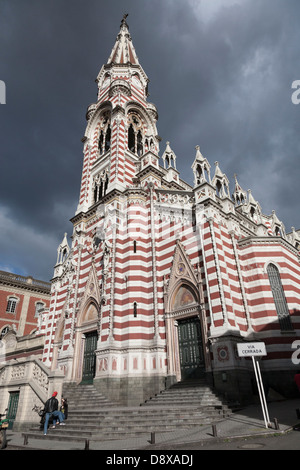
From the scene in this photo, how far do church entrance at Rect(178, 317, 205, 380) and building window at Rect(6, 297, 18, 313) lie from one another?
102 feet

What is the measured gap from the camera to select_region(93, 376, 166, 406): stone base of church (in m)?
17.7

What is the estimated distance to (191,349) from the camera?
18.3m

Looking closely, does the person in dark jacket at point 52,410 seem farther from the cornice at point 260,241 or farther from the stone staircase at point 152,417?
the cornice at point 260,241

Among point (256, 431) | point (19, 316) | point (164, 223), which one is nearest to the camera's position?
point (256, 431)

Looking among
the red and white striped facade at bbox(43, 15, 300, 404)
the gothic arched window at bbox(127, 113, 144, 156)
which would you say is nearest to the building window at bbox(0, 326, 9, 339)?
the red and white striped facade at bbox(43, 15, 300, 404)

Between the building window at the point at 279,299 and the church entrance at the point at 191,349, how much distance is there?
538 centimetres

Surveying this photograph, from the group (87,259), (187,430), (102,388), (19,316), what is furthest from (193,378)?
(19,316)

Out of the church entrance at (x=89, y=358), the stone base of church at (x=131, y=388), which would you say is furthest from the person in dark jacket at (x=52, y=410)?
the church entrance at (x=89, y=358)

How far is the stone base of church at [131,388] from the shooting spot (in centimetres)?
1766

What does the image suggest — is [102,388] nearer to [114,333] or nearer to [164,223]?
[114,333]

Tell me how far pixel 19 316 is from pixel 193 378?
32.4 meters

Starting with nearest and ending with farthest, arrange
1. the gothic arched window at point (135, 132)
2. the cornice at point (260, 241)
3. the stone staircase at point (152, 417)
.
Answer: the stone staircase at point (152, 417) → the cornice at point (260, 241) → the gothic arched window at point (135, 132)

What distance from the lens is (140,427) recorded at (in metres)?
11.5

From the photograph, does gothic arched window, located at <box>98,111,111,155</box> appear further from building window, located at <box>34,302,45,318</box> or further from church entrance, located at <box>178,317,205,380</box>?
building window, located at <box>34,302,45,318</box>
